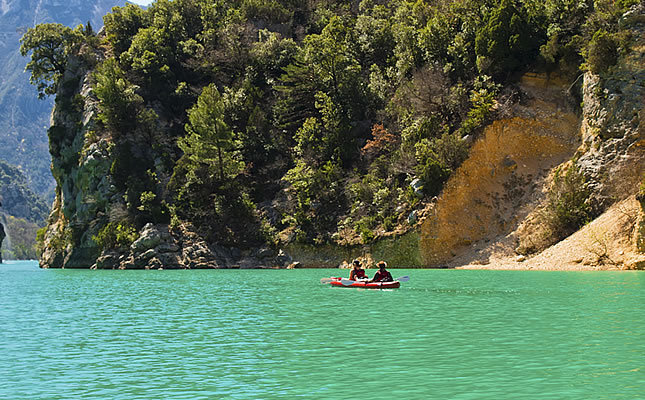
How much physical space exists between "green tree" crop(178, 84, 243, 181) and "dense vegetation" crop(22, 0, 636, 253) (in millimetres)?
156

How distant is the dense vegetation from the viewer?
49094mm

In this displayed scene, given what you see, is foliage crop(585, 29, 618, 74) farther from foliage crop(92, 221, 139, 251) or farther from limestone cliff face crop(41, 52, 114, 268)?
limestone cliff face crop(41, 52, 114, 268)

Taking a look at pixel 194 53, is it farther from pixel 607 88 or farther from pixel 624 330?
pixel 624 330

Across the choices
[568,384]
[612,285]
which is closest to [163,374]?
[568,384]

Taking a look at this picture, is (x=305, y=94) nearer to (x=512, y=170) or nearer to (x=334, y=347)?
(x=512, y=170)

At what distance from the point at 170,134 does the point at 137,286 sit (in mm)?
39875

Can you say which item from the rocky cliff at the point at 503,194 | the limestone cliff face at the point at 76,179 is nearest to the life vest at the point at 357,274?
the rocky cliff at the point at 503,194

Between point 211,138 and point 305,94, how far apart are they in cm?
1278

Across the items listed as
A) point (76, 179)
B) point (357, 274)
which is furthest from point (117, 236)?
point (357, 274)

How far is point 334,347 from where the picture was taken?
1404cm

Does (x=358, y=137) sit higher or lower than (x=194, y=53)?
lower

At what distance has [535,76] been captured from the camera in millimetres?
48625

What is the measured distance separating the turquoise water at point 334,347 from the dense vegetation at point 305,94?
1076 inches

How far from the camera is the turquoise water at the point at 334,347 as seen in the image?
10.4 meters
